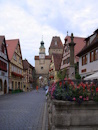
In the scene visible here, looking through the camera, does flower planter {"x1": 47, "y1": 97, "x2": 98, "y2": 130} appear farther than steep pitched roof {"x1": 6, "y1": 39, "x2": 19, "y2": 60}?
No

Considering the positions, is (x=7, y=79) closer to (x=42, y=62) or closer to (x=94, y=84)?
(x=94, y=84)

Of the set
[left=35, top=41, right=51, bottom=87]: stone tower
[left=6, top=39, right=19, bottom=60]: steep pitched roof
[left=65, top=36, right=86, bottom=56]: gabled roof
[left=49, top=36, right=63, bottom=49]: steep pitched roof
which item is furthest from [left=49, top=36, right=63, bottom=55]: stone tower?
[left=65, top=36, right=86, bottom=56]: gabled roof

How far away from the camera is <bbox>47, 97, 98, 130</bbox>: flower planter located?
4391 mm

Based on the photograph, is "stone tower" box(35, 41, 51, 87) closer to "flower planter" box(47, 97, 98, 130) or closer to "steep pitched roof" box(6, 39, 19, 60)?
"steep pitched roof" box(6, 39, 19, 60)

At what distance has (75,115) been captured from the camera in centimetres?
447

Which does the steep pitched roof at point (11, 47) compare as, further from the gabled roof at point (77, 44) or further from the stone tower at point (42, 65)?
the stone tower at point (42, 65)

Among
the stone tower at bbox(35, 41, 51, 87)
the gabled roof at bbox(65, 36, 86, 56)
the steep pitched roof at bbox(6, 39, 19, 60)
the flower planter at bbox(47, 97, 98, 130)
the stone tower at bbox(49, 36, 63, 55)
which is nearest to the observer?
the flower planter at bbox(47, 97, 98, 130)

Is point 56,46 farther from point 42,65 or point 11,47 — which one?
point 11,47

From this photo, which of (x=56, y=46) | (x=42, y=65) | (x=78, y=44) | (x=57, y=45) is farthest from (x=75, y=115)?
(x=57, y=45)

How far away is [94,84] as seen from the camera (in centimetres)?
488

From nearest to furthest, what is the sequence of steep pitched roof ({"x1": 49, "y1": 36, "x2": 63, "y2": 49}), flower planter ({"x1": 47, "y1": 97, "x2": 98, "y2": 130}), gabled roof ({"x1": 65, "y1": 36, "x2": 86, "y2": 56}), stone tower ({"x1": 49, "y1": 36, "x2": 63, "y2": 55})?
flower planter ({"x1": 47, "y1": 97, "x2": 98, "y2": 130}) < gabled roof ({"x1": 65, "y1": 36, "x2": 86, "y2": 56}) < stone tower ({"x1": 49, "y1": 36, "x2": 63, "y2": 55}) < steep pitched roof ({"x1": 49, "y1": 36, "x2": 63, "y2": 49})

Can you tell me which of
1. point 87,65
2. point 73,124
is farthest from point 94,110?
point 87,65

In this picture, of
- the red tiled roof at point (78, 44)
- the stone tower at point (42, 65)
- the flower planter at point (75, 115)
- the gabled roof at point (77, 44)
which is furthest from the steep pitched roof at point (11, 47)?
the stone tower at point (42, 65)

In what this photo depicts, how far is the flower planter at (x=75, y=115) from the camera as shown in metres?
4.39
